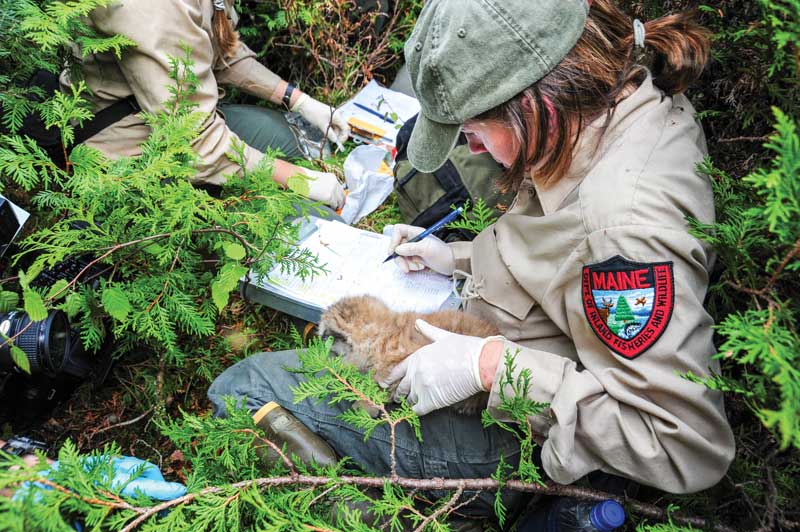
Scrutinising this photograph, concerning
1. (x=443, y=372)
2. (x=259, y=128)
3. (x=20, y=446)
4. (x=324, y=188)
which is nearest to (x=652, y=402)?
(x=443, y=372)

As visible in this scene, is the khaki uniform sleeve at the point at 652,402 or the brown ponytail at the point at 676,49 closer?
the khaki uniform sleeve at the point at 652,402

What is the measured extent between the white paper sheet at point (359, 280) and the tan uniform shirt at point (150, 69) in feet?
2.25

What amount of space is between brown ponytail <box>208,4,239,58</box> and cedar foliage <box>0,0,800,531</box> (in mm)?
704

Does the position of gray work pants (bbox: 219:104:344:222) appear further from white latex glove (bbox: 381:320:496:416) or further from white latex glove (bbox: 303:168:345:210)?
white latex glove (bbox: 381:320:496:416)

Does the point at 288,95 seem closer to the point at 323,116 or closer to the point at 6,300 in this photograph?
the point at 323,116

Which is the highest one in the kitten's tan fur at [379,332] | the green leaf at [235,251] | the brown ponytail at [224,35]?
the brown ponytail at [224,35]

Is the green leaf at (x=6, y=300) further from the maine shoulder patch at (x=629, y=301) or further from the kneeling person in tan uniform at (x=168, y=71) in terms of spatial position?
the maine shoulder patch at (x=629, y=301)

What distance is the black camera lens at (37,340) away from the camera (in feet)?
5.91

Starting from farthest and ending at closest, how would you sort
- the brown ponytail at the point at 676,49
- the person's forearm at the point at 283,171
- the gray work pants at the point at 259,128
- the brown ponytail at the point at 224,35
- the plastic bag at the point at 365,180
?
the gray work pants at the point at 259,128 → the plastic bag at the point at 365,180 → the person's forearm at the point at 283,171 → the brown ponytail at the point at 224,35 → the brown ponytail at the point at 676,49

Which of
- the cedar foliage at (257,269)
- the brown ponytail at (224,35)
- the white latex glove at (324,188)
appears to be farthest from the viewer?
the white latex glove at (324,188)

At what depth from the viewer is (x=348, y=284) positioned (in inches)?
96.7

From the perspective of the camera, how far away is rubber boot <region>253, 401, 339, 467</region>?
187 cm

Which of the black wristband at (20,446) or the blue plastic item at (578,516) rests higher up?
the black wristband at (20,446)

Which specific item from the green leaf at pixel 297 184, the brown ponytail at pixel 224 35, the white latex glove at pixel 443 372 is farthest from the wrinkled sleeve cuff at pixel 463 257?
the brown ponytail at pixel 224 35
